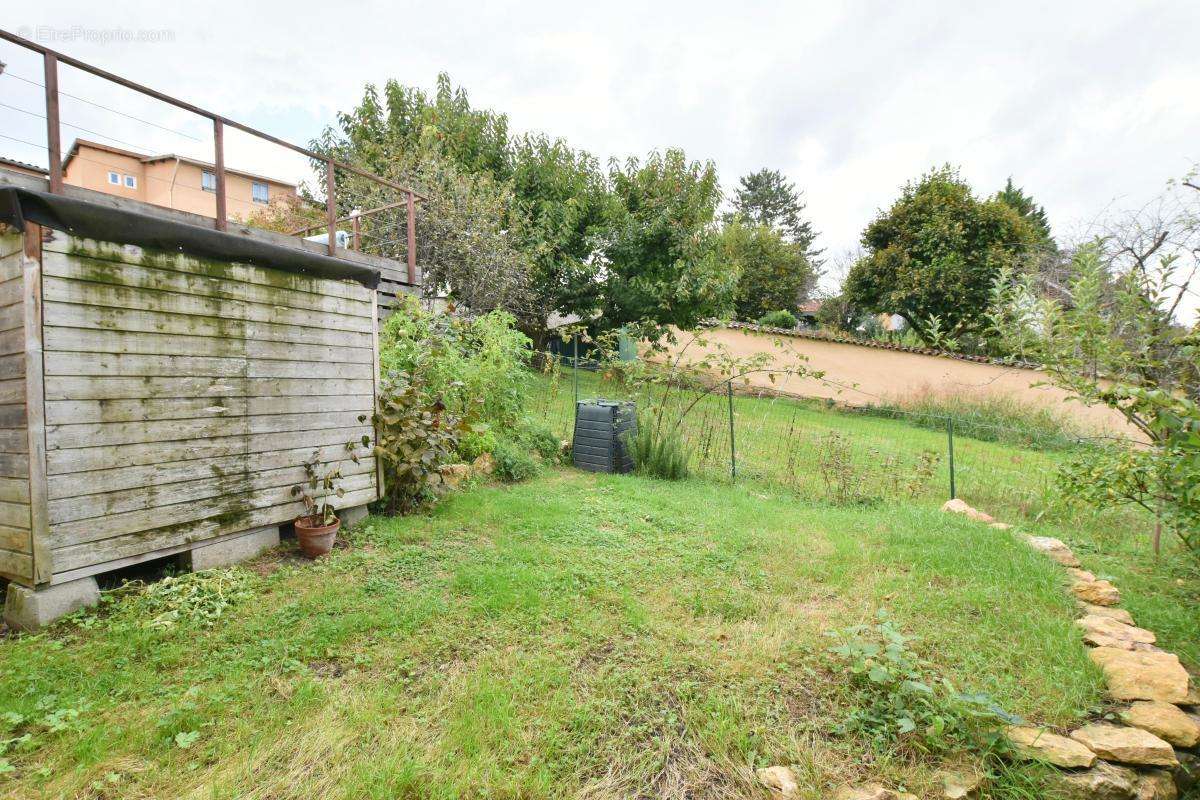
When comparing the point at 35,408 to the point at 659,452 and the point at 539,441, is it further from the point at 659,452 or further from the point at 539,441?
the point at 659,452

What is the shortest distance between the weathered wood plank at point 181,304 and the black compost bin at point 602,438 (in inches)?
113

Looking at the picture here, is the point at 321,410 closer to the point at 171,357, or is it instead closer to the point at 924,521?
the point at 171,357

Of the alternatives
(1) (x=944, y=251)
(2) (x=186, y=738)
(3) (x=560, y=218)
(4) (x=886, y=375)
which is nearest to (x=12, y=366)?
(2) (x=186, y=738)

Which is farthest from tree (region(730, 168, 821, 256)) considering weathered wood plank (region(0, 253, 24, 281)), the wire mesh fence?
weathered wood plank (region(0, 253, 24, 281))

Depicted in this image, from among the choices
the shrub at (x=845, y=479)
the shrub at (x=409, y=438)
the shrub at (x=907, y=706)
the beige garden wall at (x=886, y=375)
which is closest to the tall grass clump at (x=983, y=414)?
the beige garden wall at (x=886, y=375)

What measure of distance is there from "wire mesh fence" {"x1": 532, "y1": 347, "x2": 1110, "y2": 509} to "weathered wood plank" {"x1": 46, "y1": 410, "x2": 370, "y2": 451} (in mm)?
3286

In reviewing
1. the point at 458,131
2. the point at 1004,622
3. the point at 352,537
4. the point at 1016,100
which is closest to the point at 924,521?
the point at 1004,622

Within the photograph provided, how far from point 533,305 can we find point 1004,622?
1196 centimetres

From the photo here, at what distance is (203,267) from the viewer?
3.10 m

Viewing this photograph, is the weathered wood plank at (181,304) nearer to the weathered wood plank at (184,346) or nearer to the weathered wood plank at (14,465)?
the weathered wood plank at (184,346)

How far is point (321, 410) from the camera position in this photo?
12.3ft

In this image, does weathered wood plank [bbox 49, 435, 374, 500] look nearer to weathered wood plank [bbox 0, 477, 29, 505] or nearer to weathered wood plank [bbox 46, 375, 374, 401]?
weathered wood plank [bbox 0, 477, 29, 505]

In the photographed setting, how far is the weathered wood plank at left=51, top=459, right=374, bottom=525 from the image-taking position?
2.56m

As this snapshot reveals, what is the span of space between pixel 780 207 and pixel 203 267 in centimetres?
3920
